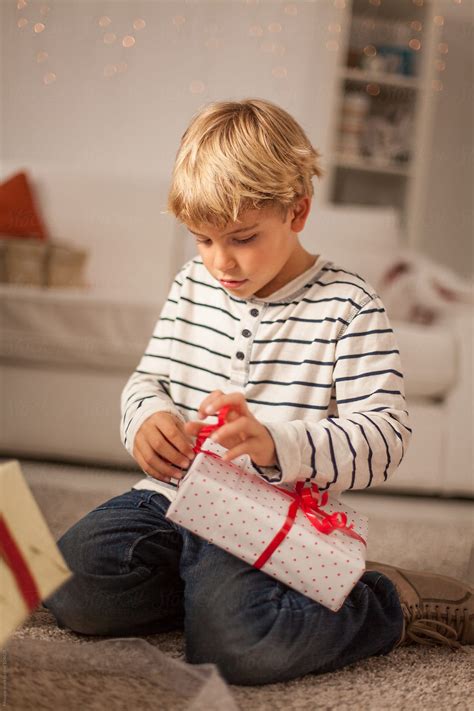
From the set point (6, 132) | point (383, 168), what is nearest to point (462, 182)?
point (383, 168)

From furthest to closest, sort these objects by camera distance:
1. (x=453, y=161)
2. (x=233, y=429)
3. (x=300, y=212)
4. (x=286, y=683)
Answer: (x=453, y=161), (x=300, y=212), (x=286, y=683), (x=233, y=429)

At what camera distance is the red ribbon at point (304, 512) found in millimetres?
835

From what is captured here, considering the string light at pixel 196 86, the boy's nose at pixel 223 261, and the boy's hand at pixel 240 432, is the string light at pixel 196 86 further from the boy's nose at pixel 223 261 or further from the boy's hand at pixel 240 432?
the boy's hand at pixel 240 432

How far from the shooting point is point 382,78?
295cm

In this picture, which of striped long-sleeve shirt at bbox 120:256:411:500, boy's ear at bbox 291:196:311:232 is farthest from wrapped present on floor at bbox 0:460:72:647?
boy's ear at bbox 291:196:311:232

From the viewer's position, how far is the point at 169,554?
0.96 m

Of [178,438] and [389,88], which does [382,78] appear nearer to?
[389,88]

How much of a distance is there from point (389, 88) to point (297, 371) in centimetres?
Result: 231

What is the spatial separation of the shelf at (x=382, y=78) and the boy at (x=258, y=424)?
2105mm

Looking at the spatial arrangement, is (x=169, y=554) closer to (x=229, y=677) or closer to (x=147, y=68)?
(x=229, y=677)

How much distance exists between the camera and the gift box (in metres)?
0.82

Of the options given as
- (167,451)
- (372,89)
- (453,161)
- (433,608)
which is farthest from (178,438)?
(453,161)

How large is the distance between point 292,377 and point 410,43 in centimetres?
237

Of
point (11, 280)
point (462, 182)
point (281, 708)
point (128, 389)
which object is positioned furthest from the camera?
point (462, 182)
